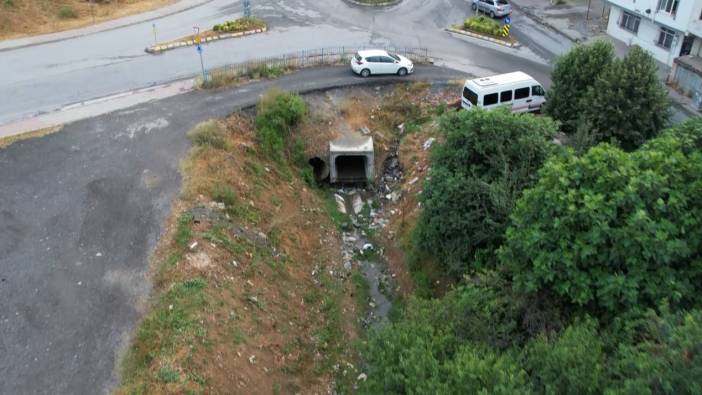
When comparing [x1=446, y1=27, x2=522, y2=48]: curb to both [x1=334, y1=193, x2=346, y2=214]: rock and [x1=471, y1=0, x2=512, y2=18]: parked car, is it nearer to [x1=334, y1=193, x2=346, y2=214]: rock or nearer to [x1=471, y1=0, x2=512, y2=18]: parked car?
[x1=471, y1=0, x2=512, y2=18]: parked car

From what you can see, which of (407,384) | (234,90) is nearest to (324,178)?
(234,90)

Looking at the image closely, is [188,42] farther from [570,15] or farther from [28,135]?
[570,15]

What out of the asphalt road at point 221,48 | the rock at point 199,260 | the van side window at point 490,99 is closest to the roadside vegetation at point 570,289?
the rock at point 199,260

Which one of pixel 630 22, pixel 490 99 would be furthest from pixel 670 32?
pixel 490 99

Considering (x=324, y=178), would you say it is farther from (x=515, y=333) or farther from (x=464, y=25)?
(x=464, y=25)

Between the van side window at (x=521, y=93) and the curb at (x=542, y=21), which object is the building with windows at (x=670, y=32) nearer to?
the curb at (x=542, y=21)

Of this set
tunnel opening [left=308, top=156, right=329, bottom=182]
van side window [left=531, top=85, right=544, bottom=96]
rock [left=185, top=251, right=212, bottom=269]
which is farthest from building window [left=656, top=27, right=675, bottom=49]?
rock [left=185, top=251, right=212, bottom=269]
